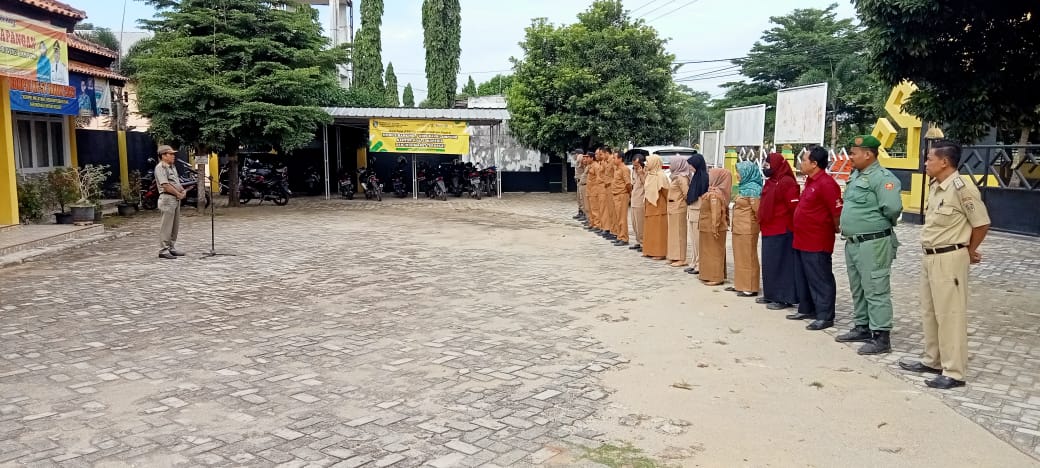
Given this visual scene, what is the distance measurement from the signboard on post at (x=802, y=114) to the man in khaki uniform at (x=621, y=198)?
114 inches

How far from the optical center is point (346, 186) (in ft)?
71.5

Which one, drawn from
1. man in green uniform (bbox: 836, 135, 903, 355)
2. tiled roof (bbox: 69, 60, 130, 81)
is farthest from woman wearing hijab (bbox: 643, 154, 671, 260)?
tiled roof (bbox: 69, 60, 130, 81)

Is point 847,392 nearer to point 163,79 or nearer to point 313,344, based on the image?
point 313,344

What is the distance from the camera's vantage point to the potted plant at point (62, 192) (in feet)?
42.8

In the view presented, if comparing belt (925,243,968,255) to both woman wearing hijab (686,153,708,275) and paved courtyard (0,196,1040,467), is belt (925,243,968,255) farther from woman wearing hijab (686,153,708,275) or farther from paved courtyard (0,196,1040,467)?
woman wearing hijab (686,153,708,275)

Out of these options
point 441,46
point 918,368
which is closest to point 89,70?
point 918,368

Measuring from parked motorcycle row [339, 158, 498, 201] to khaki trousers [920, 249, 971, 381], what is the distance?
17649 mm

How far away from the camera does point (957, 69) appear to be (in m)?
6.82

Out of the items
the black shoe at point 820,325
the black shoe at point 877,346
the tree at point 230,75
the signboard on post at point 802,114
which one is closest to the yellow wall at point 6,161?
the tree at point 230,75

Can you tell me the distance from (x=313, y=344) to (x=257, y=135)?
39.4ft

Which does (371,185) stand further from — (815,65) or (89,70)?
(815,65)

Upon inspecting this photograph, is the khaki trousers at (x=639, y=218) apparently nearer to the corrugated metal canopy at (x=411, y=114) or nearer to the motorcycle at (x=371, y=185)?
the corrugated metal canopy at (x=411, y=114)

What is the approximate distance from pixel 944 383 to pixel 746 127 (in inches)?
515

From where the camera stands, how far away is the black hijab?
358 inches
